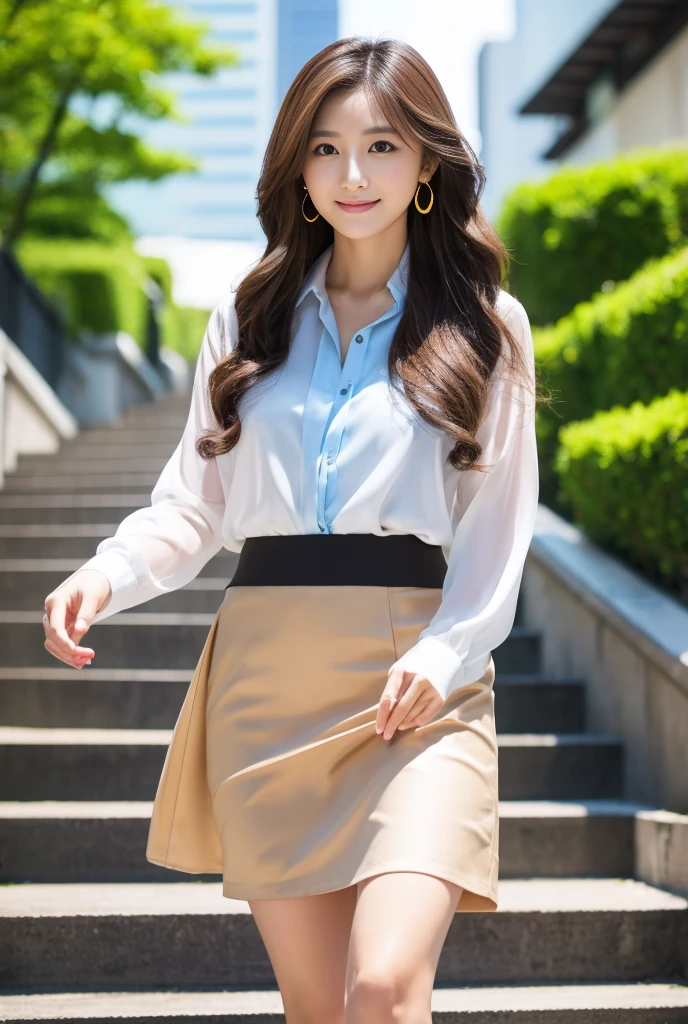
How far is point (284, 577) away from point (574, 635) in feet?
9.88

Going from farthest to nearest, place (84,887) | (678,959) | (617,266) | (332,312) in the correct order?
1. (617,266)
2. (84,887)
3. (678,959)
4. (332,312)

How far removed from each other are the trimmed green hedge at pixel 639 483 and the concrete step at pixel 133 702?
0.65 meters

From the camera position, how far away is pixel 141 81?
1403 centimetres

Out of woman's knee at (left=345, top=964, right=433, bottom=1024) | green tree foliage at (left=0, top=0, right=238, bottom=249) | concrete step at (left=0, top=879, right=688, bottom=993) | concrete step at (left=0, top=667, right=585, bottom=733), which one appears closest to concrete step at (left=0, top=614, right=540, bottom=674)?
concrete step at (left=0, top=667, right=585, bottom=733)

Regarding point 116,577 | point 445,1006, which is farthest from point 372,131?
point 445,1006

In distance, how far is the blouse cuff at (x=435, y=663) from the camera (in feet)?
6.35

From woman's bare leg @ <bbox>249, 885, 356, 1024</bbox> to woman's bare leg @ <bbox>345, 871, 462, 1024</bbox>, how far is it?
0.75 feet

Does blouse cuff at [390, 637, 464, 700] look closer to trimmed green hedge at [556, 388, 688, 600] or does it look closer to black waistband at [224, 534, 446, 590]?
black waistband at [224, 534, 446, 590]

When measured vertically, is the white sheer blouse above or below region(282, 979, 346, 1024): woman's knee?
above

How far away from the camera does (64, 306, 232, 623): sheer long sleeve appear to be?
2.14m

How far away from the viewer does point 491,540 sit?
7.04ft

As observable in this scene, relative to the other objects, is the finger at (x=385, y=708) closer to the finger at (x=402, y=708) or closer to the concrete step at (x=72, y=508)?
the finger at (x=402, y=708)

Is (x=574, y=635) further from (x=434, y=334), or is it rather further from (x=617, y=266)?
(x=617, y=266)

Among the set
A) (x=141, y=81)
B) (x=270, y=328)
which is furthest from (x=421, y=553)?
(x=141, y=81)
